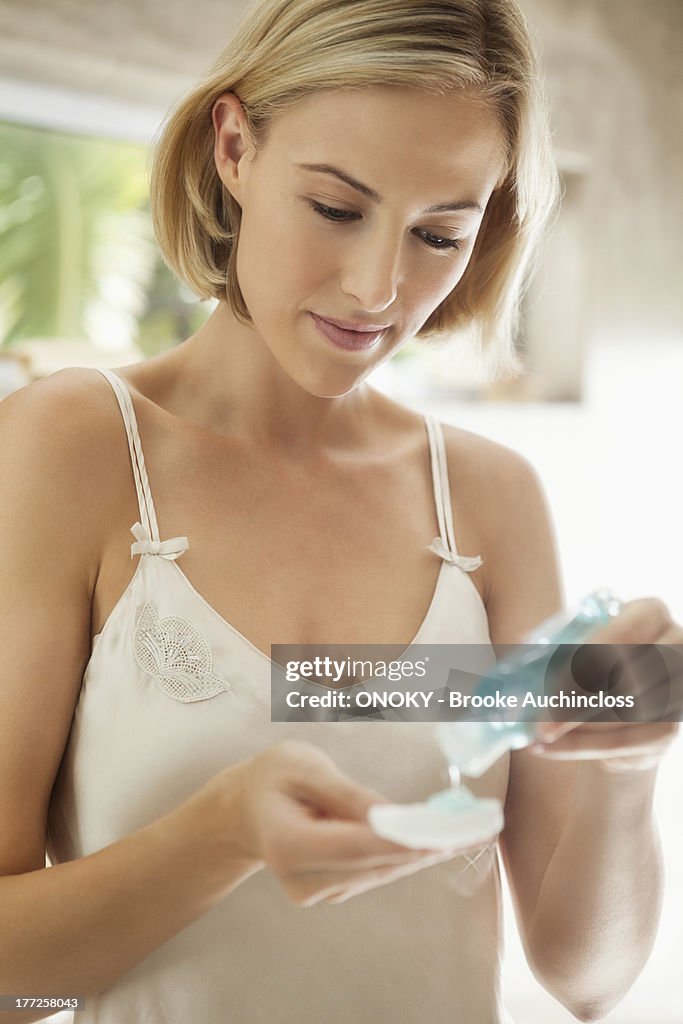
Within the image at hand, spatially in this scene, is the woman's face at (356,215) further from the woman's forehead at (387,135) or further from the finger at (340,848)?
the finger at (340,848)

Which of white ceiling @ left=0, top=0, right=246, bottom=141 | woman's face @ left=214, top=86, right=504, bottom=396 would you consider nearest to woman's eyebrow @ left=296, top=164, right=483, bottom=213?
woman's face @ left=214, top=86, right=504, bottom=396

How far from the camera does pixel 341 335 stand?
644mm

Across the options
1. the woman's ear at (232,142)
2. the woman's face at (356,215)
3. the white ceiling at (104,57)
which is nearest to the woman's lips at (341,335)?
the woman's face at (356,215)

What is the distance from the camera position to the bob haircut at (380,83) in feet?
1.98

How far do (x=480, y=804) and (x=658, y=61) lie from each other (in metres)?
1.95

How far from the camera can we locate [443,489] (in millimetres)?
806

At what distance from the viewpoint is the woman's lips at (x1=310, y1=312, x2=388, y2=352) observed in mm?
644

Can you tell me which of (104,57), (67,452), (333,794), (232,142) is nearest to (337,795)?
(333,794)

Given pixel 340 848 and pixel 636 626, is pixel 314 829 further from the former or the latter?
pixel 636 626

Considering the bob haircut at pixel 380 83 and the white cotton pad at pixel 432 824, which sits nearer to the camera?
the white cotton pad at pixel 432 824

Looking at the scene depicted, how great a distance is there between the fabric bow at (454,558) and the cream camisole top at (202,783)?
0.43 ft

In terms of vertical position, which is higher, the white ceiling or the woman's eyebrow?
the white ceiling

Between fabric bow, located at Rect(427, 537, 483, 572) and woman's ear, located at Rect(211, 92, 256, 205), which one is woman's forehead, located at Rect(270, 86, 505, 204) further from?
fabric bow, located at Rect(427, 537, 483, 572)

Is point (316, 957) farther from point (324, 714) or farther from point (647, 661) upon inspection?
point (647, 661)
